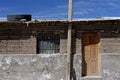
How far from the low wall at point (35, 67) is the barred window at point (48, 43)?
38 cm

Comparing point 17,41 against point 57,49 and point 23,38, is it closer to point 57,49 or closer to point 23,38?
point 23,38

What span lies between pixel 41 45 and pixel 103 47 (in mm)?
3393

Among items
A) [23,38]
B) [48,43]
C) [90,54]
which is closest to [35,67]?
[48,43]

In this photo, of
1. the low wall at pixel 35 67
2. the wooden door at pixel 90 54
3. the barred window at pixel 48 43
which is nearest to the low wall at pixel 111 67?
the wooden door at pixel 90 54

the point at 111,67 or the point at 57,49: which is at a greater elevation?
the point at 57,49

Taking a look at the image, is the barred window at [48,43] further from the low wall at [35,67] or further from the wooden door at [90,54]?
the wooden door at [90,54]

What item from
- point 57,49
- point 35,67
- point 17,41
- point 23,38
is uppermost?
point 23,38

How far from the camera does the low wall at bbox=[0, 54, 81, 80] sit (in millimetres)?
18281

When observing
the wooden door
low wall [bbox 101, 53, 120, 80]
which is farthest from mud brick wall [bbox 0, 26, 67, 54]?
low wall [bbox 101, 53, 120, 80]

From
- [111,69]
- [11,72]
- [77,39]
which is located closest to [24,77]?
[11,72]

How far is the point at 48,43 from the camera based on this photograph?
18766 millimetres

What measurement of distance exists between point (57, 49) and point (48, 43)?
0.60 metres

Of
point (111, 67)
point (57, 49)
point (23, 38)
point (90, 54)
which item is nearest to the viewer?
point (111, 67)

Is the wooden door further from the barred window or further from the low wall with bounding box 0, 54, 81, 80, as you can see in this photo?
the barred window
